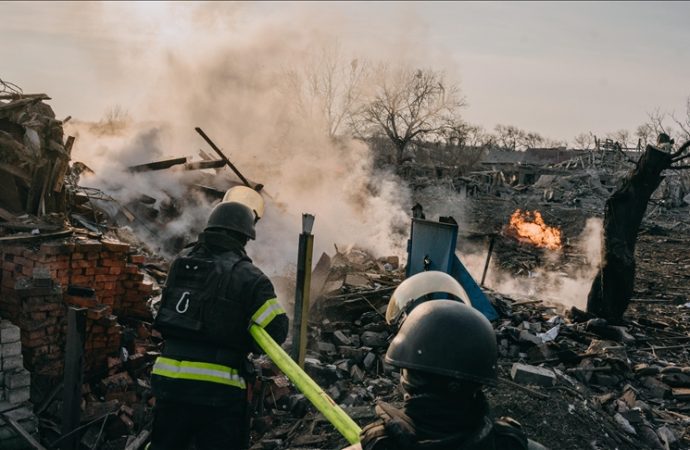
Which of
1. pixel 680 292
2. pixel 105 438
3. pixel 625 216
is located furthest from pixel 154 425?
pixel 680 292

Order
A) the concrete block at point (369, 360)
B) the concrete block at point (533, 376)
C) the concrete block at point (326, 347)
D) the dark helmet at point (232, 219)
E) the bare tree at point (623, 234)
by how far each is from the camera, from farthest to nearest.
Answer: the bare tree at point (623, 234) < the concrete block at point (326, 347) < the concrete block at point (369, 360) < the concrete block at point (533, 376) < the dark helmet at point (232, 219)

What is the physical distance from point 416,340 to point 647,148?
8.80 m

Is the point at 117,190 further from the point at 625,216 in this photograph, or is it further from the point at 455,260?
the point at 625,216

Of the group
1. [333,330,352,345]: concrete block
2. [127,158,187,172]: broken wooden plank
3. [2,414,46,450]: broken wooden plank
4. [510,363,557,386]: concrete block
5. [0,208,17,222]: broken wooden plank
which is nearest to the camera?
[2,414,46,450]: broken wooden plank

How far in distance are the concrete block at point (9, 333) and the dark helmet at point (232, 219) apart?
2803mm

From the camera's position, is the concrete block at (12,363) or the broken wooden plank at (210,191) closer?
the concrete block at (12,363)

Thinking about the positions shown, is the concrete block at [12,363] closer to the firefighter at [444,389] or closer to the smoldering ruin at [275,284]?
the smoldering ruin at [275,284]

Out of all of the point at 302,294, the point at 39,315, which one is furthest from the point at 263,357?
the point at 39,315

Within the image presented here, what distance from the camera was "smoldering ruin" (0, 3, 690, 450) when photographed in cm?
497

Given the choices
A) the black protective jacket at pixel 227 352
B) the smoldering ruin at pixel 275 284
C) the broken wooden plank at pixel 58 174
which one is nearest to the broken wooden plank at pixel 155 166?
the smoldering ruin at pixel 275 284

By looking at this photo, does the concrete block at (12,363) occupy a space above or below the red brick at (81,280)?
below

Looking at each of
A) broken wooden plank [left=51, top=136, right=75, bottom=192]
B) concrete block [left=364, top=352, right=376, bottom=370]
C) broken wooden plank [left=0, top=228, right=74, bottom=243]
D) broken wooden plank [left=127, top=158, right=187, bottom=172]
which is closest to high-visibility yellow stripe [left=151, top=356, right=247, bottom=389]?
broken wooden plank [left=0, top=228, right=74, bottom=243]

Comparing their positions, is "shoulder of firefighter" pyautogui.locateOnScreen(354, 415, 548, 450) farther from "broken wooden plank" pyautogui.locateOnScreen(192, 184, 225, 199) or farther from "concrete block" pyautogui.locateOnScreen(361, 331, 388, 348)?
"broken wooden plank" pyautogui.locateOnScreen(192, 184, 225, 199)

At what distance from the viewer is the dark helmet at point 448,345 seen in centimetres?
158
